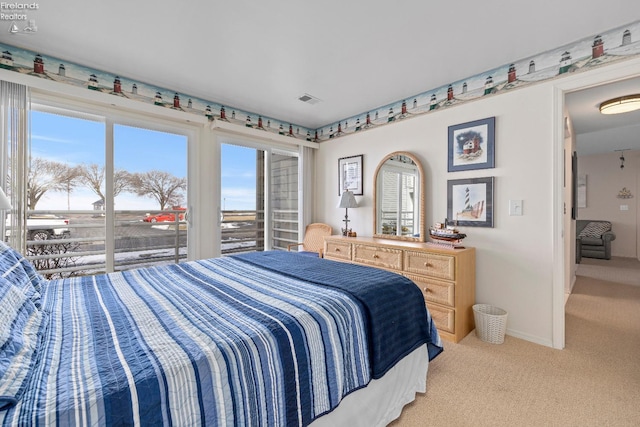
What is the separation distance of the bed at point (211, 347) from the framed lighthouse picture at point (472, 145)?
173 cm

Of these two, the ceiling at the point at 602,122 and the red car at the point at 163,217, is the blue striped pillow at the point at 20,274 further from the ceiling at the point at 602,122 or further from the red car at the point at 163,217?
the ceiling at the point at 602,122

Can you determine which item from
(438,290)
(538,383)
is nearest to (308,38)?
(438,290)

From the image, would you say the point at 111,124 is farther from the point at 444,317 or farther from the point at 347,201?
the point at 444,317

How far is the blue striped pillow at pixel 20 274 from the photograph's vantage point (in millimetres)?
1269

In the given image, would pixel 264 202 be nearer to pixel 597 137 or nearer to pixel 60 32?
pixel 60 32

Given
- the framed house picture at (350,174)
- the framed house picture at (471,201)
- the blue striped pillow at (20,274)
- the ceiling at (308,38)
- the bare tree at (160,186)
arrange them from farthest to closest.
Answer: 1. the framed house picture at (350,174)
2. the bare tree at (160,186)
3. the framed house picture at (471,201)
4. the ceiling at (308,38)
5. the blue striped pillow at (20,274)

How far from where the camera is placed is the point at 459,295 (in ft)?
8.39

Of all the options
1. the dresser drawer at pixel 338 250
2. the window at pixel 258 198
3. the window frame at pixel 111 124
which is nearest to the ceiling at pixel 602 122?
the dresser drawer at pixel 338 250

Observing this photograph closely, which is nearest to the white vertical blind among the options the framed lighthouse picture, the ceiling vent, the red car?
the red car

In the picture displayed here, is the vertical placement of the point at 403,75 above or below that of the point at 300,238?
above

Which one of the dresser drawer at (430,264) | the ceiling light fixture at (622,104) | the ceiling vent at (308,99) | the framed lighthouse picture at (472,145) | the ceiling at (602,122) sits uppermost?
the ceiling vent at (308,99)

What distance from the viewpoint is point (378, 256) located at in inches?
122

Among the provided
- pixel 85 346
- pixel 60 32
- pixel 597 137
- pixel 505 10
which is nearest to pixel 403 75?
pixel 505 10

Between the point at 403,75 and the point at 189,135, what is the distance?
8.31 feet
